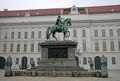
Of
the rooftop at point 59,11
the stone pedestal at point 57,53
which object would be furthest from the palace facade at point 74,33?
the stone pedestal at point 57,53

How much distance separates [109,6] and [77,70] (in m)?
36.5

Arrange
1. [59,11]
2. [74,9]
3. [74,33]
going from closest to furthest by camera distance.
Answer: [74,33]
[74,9]
[59,11]

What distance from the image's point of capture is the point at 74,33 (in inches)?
1757

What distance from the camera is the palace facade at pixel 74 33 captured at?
140ft

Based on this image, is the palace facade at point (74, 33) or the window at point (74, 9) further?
the window at point (74, 9)

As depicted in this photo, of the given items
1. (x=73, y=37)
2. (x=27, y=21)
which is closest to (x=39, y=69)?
(x=73, y=37)

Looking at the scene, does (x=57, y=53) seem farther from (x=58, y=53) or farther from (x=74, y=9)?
(x=74, y=9)

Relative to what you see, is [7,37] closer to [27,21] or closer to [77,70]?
[27,21]

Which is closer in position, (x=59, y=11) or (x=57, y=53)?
(x=57, y=53)

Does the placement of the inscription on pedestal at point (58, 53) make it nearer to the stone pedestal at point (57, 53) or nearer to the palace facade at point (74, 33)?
the stone pedestal at point (57, 53)

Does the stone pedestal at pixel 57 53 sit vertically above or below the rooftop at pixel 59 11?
below

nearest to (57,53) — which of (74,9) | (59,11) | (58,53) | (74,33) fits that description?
(58,53)

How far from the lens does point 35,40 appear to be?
4575 centimetres

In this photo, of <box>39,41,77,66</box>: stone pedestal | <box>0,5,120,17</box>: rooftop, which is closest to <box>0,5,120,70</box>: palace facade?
<box>0,5,120,17</box>: rooftop
